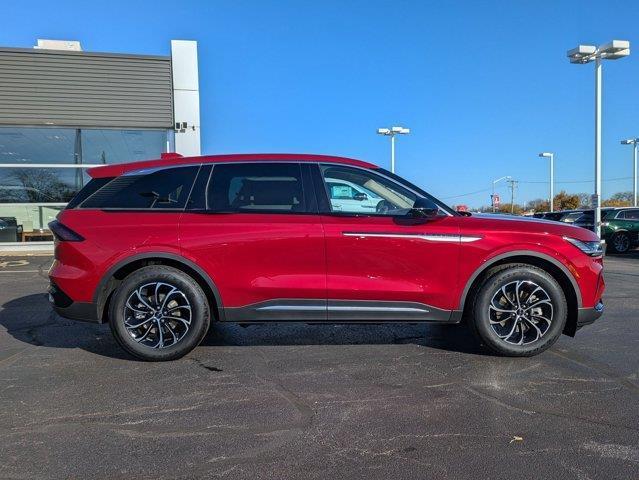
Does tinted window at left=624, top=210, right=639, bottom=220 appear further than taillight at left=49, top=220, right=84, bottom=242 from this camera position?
Yes

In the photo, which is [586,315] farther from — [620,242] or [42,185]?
[42,185]

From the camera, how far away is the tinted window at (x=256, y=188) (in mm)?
4664

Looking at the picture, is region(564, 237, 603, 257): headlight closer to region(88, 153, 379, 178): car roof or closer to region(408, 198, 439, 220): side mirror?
region(408, 198, 439, 220): side mirror

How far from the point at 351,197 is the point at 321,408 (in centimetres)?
197

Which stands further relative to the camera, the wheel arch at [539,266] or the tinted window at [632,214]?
the tinted window at [632,214]

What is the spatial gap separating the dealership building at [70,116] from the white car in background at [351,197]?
13062 millimetres

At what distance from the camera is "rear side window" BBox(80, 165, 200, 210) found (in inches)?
184

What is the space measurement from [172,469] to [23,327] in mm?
4259

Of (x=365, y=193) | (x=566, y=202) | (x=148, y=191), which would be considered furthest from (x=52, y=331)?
(x=566, y=202)

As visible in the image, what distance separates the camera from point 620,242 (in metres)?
17.7

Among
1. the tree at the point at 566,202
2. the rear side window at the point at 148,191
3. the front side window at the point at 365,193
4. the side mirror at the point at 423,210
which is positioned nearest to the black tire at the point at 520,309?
the side mirror at the point at 423,210

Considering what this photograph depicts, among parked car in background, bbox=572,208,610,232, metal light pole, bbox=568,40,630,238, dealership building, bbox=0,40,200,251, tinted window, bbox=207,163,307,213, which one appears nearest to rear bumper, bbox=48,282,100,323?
tinted window, bbox=207,163,307,213

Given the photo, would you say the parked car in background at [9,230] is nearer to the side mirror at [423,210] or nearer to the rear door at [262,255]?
the rear door at [262,255]

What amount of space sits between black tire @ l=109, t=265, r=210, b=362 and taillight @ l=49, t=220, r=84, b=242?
572mm
